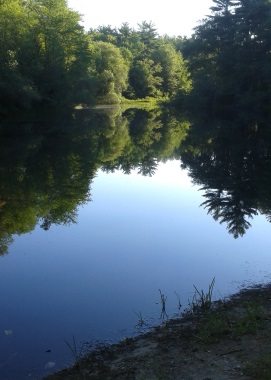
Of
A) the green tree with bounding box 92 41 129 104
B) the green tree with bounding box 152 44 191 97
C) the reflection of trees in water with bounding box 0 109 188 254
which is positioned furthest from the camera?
the green tree with bounding box 152 44 191 97

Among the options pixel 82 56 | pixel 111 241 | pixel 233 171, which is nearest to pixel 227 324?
pixel 111 241

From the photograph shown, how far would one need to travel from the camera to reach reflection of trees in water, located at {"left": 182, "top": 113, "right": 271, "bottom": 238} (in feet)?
54.4

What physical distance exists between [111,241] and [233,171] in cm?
1255

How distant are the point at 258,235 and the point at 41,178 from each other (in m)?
11.6

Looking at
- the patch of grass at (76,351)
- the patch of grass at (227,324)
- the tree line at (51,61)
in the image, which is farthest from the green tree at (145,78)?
the patch of grass at (76,351)

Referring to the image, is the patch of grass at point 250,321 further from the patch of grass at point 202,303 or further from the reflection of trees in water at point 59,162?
the reflection of trees in water at point 59,162

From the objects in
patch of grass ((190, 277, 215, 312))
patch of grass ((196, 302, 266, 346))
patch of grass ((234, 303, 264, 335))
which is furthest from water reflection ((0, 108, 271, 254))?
patch of grass ((234, 303, 264, 335))

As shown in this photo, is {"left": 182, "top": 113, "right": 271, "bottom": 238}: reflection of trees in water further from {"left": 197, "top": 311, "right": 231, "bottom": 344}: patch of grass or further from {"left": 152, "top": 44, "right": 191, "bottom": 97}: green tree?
{"left": 152, "top": 44, "right": 191, "bottom": 97}: green tree

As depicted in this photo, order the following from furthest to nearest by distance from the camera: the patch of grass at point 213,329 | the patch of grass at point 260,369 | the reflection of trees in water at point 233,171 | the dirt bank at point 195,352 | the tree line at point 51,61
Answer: the tree line at point 51,61 → the reflection of trees in water at point 233,171 → the patch of grass at point 213,329 → the dirt bank at point 195,352 → the patch of grass at point 260,369

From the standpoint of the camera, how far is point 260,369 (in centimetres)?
537

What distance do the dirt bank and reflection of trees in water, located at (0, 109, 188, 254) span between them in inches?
245

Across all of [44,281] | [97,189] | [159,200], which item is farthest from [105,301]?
[97,189]

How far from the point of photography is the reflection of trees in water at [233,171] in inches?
653

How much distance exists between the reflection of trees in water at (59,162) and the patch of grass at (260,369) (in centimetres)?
822
